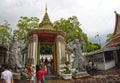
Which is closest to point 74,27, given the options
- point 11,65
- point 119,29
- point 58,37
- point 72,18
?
point 72,18

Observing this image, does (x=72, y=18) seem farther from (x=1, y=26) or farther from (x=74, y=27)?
(x=1, y=26)

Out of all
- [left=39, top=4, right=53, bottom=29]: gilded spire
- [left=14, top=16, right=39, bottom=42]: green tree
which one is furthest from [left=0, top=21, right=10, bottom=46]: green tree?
[left=39, top=4, right=53, bottom=29]: gilded spire

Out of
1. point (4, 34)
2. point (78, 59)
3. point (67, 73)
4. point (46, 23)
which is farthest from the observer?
point (4, 34)

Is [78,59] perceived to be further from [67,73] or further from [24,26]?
[24,26]

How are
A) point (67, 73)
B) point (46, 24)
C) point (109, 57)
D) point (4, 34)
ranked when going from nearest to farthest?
point (67, 73)
point (46, 24)
point (109, 57)
point (4, 34)

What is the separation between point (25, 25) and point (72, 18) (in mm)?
9027

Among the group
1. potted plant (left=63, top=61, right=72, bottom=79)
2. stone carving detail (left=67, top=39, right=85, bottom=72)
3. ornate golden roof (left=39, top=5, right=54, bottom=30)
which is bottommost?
potted plant (left=63, top=61, right=72, bottom=79)

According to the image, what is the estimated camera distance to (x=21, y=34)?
3145 centimetres

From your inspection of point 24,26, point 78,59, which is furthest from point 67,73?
point 24,26

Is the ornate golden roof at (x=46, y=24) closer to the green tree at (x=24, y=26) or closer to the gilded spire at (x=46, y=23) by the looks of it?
the gilded spire at (x=46, y=23)

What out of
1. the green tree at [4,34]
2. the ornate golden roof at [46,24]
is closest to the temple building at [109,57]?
the ornate golden roof at [46,24]

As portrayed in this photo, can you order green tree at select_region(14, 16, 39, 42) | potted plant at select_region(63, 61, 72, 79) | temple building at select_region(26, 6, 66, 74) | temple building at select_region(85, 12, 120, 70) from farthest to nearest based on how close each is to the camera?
green tree at select_region(14, 16, 39, 42) → temple building at select_region(85, 12, 120, 70) → temple building at select_region(26, 6, 66, 74) → potted plant at select_region(63, 61, 72, 79)

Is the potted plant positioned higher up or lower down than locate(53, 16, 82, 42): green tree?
lower down

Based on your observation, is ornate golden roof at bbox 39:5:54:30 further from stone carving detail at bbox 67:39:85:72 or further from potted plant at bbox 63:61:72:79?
potted plant at bbox 63:61:72:79
